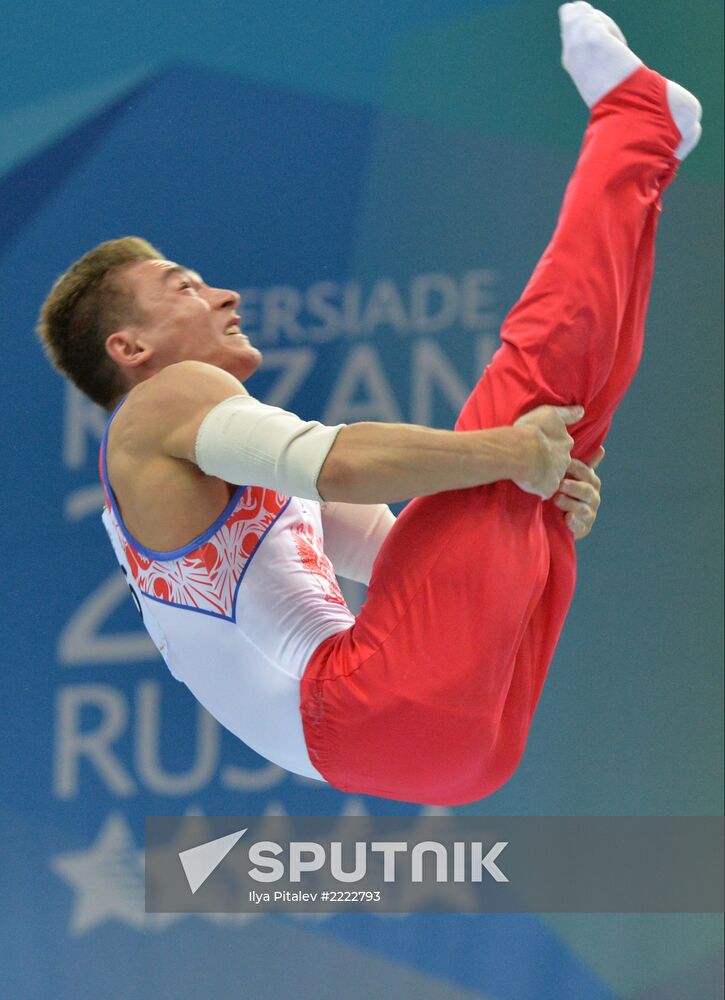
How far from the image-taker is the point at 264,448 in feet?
5.97

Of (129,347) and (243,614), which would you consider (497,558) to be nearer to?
(243,614)

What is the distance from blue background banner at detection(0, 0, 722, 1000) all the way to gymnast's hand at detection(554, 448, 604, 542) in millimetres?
1373

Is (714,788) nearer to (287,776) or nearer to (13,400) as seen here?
(287,776)

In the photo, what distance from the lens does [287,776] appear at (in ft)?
10.9

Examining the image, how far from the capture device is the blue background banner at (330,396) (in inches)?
125

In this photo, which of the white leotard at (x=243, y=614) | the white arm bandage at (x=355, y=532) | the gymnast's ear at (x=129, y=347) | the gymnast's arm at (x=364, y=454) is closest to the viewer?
the gymnast's arm at (x=364, y=454)

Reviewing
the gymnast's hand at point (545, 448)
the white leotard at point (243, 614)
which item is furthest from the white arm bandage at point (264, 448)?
the gymnast's hand at point (545, 448)

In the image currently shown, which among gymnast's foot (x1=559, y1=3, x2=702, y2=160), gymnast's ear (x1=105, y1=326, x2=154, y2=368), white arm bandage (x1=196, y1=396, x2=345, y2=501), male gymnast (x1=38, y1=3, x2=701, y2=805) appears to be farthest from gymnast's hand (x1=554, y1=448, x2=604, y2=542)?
gymnast's ear (x1=105, y1=326, x2=154, y2=368)

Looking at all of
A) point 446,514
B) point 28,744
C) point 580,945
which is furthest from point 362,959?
point 446,514

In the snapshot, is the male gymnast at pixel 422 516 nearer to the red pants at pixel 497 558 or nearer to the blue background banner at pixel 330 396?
the red pants at pixel 497 558

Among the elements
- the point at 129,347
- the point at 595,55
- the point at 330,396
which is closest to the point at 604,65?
the point at 595,55

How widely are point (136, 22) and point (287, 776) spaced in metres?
1.99

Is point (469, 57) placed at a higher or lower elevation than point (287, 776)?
higher

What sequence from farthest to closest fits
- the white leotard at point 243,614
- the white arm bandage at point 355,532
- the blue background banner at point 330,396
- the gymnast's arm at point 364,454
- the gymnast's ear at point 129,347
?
1. the blue background banner at point 330,396
2. the white arm bandage at point 355,532
3. the gymnast's ear at point 129,347
4. the white leotard at point 243,614
5. the gymnast's arm at point 364,454
